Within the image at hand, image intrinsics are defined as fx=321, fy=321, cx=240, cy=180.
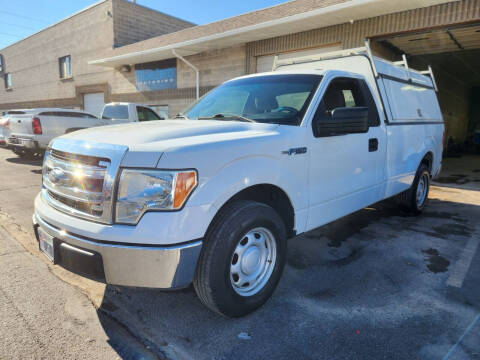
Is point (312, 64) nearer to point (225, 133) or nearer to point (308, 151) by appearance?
point (308, 151)

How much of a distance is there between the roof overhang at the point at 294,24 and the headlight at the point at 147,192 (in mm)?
8465

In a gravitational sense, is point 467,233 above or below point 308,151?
below

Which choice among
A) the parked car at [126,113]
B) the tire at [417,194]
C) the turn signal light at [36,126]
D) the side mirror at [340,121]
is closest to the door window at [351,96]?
the side mirror at [340,121]

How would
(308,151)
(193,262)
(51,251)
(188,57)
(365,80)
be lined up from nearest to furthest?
(193,262) < (51,251) < (308,151) < (365,80) < (188,57)

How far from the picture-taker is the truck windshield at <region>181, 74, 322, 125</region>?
295 centimetres

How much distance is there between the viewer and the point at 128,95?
1819cm

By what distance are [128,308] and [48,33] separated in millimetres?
28488

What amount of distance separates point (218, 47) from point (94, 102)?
11.6 metres

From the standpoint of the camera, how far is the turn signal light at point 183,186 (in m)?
1.94

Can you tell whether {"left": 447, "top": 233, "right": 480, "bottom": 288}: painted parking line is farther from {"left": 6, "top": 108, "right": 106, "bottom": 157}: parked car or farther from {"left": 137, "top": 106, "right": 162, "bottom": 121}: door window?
{"left": 6, "top": 108, "right": 106, "bottom": 157}: parked car

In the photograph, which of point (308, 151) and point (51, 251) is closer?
point (51, 251)

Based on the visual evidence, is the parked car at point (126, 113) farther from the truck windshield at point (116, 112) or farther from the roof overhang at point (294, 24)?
the roof overhang at point (294, 24)

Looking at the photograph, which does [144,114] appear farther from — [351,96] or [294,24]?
[351,96]

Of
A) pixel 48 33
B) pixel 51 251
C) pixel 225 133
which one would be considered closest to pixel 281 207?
pixel 225 133
